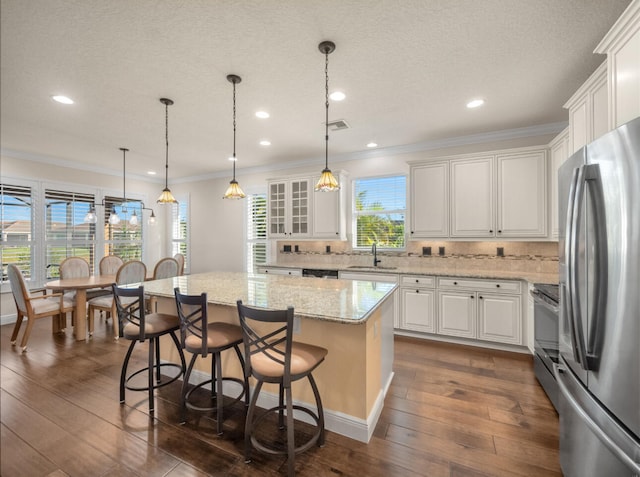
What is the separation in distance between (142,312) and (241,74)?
2.09 meters

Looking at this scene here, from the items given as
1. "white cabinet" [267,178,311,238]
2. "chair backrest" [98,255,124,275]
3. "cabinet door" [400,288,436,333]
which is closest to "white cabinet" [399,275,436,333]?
"cabinet door" [400,288,436,333]

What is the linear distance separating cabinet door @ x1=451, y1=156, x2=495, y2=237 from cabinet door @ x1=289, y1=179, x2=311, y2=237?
221 cm

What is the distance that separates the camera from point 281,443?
192cm

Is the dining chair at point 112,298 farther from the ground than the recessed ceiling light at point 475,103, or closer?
closer

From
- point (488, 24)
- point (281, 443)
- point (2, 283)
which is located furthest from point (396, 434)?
point (2, 283)

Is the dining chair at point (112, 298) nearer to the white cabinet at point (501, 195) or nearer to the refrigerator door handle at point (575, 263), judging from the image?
the white cabinet at point (501, 195)

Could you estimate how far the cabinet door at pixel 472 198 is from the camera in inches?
143

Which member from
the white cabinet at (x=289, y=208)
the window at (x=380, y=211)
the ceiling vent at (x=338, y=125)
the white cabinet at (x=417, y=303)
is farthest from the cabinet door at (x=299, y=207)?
the white cabinet at (x=417, y=303)

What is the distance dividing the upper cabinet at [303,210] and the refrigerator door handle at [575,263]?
3.30 meters

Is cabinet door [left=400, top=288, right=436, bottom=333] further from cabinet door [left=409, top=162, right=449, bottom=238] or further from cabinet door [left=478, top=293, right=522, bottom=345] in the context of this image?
cabinet door [left=409, top=162, right=449, bottom=238]

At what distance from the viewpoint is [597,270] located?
4.13ft

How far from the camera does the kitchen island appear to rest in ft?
6.29

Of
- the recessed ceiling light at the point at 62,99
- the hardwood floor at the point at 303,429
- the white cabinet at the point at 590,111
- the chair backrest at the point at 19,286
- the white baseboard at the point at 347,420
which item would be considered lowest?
the hardwood floor at the point at 303,429

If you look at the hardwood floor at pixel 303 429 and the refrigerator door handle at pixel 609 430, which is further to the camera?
the hardwood floor at pixel 303 429
